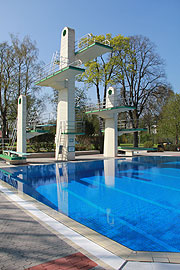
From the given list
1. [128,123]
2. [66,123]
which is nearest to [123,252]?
[66,123]

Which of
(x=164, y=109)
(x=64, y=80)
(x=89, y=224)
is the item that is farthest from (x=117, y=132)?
(x=89, y=224)

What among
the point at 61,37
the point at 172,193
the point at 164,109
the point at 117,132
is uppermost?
the point at 61,37

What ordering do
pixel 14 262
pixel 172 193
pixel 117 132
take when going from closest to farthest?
1. pixel 14 262
2. pixel 172 193
3. pixel 117 132

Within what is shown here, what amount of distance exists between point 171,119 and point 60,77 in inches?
732

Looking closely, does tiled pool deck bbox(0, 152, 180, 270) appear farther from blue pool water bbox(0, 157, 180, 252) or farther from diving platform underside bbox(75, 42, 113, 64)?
diving platform underside bbox(75, 42, 113, 64)

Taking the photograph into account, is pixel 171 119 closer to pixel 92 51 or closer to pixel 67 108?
pixel 92 51

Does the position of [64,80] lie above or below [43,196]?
above

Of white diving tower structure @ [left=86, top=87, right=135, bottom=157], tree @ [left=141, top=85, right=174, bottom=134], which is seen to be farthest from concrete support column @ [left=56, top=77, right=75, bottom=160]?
tree @ [left=141, top=85, right=174, bottom=134]

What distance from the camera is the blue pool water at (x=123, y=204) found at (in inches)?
165

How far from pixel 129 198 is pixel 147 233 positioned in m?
2.74

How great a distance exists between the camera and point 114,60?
26.0 m

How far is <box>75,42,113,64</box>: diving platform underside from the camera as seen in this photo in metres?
15.2

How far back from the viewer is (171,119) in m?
29.1

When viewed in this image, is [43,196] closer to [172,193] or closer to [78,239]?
[78,239]
